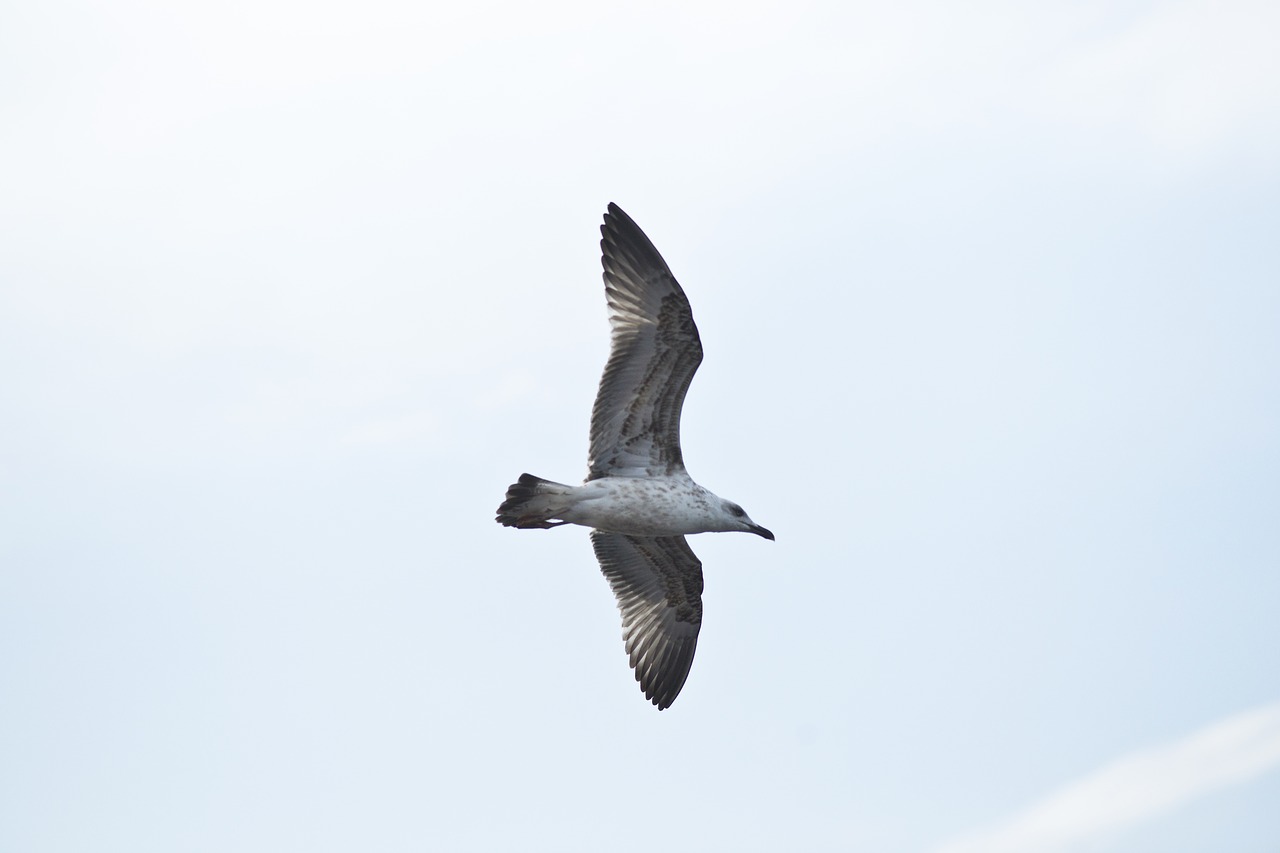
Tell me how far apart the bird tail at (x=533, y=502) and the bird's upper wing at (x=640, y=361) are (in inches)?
20.9

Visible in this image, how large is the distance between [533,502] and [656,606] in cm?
357

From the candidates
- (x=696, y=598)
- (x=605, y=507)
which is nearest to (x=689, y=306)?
(x=605, y=507)

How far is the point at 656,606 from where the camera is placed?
18469 mm

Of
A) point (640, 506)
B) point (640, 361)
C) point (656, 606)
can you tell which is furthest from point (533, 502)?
point (656, 606)

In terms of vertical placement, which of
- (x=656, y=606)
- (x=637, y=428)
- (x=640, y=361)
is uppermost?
(x=640, y=361)

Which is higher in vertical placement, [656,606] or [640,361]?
[640,361]

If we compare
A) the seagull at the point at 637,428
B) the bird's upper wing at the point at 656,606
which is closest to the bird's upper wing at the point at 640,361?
the seagull at the point at 637,428

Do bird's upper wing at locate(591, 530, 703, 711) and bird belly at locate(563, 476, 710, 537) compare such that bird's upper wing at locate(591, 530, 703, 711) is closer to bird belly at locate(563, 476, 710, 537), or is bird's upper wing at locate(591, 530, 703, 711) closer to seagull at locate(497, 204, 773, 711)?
seagull at locate(497, 204, 773, 711)

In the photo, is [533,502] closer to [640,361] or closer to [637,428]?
[637,428]

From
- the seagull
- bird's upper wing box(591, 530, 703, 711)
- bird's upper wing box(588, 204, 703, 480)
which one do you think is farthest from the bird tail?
bird's upper wing box(591, 530, 703, 711)

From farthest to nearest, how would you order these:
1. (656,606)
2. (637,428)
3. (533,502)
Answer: (656,606) < (637,428) < (533,502)

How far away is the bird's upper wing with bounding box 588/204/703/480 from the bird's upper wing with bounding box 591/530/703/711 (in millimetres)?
2334

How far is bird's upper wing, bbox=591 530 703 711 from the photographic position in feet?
59.6

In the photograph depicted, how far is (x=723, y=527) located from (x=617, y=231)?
A: 332cm
